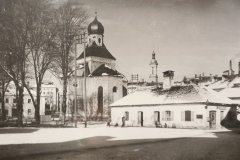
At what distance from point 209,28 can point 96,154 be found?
17.2 feet

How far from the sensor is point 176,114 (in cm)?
2108

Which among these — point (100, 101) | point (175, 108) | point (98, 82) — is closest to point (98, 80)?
point (98, 82)

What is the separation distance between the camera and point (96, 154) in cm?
903

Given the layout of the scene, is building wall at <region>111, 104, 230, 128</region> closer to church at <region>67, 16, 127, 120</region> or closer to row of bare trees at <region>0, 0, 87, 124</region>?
row of bare trees at <region>0, 0, 87, 124</region>

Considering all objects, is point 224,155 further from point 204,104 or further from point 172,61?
point 204,104

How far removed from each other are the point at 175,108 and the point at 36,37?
8.22 m

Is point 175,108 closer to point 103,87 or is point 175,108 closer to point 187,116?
point 187,116

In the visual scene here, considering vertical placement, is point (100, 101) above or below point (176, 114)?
above

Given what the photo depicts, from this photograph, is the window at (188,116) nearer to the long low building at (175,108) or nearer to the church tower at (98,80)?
the long low building at (175,108)

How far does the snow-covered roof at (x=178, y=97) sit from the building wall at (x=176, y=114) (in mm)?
265


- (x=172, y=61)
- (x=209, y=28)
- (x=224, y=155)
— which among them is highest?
(x=209, y=28)

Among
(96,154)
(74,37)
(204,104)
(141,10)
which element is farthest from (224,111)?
(96,154)

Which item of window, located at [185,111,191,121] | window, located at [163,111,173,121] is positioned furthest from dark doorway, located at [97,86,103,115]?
window, located at [185,111,191,121]

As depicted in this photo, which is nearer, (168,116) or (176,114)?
(176,114)
